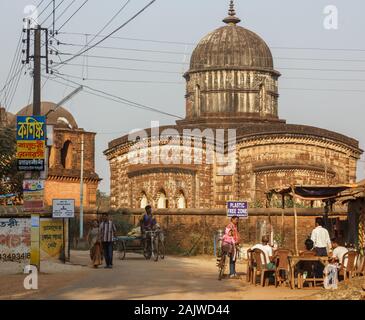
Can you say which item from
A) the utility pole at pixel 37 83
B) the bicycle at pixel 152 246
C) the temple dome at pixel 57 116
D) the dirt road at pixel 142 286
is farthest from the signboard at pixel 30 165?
the temple dome at pixel 57 116

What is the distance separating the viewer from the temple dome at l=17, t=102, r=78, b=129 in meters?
56.4

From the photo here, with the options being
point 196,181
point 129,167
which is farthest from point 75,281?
point 129,167

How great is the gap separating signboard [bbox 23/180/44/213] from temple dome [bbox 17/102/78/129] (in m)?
32.8

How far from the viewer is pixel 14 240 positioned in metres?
27.7

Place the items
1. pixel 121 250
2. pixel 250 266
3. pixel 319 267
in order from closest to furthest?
pixel 319 267, pixel 250 266, pixel 121 250

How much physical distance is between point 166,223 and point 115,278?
15592 mm

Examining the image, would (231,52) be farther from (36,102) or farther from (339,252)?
(339,252)

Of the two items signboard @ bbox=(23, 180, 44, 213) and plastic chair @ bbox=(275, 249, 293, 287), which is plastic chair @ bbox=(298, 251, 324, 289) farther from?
signboard @ bbox=(23, 180, 44, 213)

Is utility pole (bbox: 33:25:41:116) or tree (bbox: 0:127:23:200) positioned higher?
utility pole (bbox: 33:25:41:116)

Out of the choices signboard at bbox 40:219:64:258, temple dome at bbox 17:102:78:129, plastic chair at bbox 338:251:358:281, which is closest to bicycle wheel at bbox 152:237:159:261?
signboard at bbox 40:219:64:258

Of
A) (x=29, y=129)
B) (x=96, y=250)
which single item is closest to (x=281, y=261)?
(x=96, y=250)

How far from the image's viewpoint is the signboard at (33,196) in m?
22.9

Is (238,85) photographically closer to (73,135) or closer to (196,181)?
(196,181)

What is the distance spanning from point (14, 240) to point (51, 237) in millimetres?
1109
